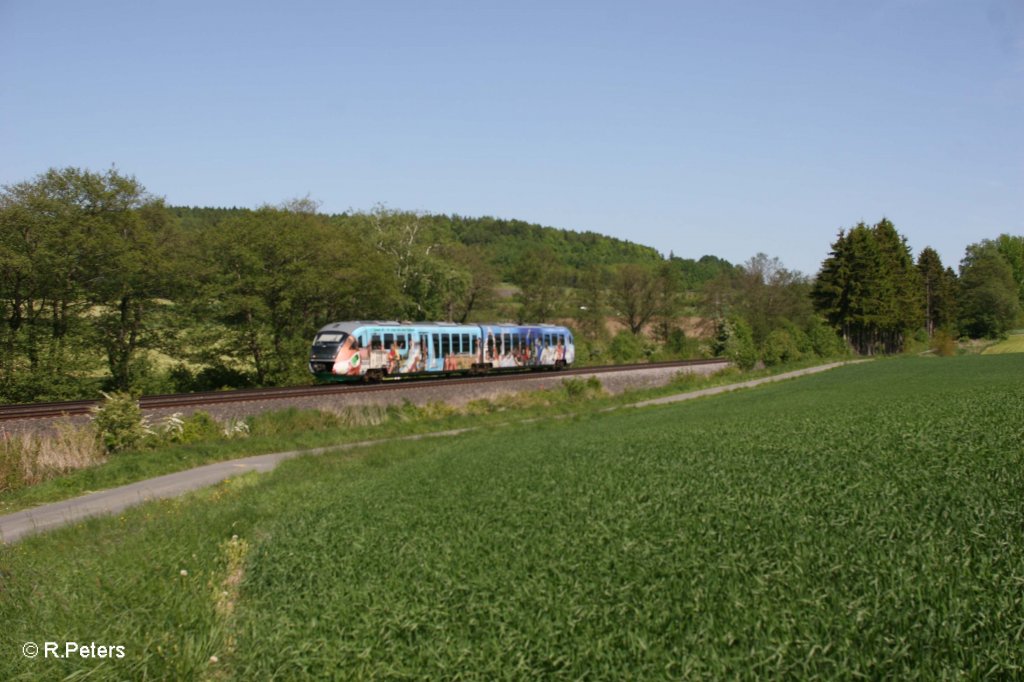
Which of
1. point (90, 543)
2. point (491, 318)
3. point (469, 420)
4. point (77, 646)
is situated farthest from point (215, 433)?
point (491, 318)

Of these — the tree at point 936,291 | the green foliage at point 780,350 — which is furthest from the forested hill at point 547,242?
the green foliage at point 780,350

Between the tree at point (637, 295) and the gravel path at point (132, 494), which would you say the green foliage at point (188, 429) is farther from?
the tree at point (637, 295)

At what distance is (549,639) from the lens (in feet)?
17.0

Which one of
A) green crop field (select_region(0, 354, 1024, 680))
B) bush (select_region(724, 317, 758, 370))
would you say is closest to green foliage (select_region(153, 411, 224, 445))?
green crop field (select_region(0, 354, 1024, 680))

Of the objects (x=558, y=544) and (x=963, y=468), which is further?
(x=963, y=468)

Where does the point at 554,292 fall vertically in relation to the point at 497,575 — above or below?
above

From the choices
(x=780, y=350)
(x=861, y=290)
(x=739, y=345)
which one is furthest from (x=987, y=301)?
(x=739, y=345)

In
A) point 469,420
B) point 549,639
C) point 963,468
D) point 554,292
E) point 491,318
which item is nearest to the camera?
point 549,639

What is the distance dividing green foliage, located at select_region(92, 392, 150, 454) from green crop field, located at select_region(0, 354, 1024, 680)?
10.5 m

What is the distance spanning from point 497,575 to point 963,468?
4.70 metres

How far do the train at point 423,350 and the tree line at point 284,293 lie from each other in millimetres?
9202

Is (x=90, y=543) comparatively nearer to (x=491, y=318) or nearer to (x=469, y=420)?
(x=469, y=420)

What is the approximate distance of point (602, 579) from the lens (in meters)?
5.86

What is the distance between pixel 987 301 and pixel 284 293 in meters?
91.7
